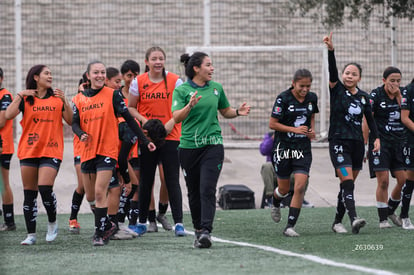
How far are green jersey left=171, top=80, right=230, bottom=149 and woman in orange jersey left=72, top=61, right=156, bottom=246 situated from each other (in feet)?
1.45

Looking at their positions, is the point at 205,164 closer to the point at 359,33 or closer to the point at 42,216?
the point at 42,216

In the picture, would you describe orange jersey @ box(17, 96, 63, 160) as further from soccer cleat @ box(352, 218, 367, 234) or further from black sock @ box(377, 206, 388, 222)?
black sock @ box(377, 206, 388, 222)

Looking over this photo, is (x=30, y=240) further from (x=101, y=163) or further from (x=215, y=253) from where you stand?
(x=215, y=253)

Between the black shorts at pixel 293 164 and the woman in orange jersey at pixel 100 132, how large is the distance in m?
1.94

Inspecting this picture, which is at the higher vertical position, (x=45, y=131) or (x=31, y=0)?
(x=31, y=0)

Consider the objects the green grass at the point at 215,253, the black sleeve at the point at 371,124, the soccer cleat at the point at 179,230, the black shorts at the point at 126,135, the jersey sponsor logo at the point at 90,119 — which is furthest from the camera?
the black shorts at the point at 126,135

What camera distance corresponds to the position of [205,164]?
888 cm

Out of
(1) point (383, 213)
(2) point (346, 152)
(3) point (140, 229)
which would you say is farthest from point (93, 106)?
(1) point (383, 213)

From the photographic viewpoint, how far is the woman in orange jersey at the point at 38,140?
9664mm

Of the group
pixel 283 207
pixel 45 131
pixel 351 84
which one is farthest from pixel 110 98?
pixel 283 207

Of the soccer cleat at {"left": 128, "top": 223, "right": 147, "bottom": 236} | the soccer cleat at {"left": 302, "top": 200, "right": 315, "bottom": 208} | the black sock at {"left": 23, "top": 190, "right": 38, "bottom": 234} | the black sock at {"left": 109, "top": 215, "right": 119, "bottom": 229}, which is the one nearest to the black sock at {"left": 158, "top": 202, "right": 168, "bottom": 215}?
the soccer cleat at {"left": 128, "top": 223, "right": 147, "bottom": 236}

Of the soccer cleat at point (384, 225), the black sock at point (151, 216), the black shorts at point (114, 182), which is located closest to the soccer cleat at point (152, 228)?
the black sock at point (151, 216)

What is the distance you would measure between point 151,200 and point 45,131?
1.77m

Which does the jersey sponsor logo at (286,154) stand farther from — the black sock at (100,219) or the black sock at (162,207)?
the black sock at (100,219)
